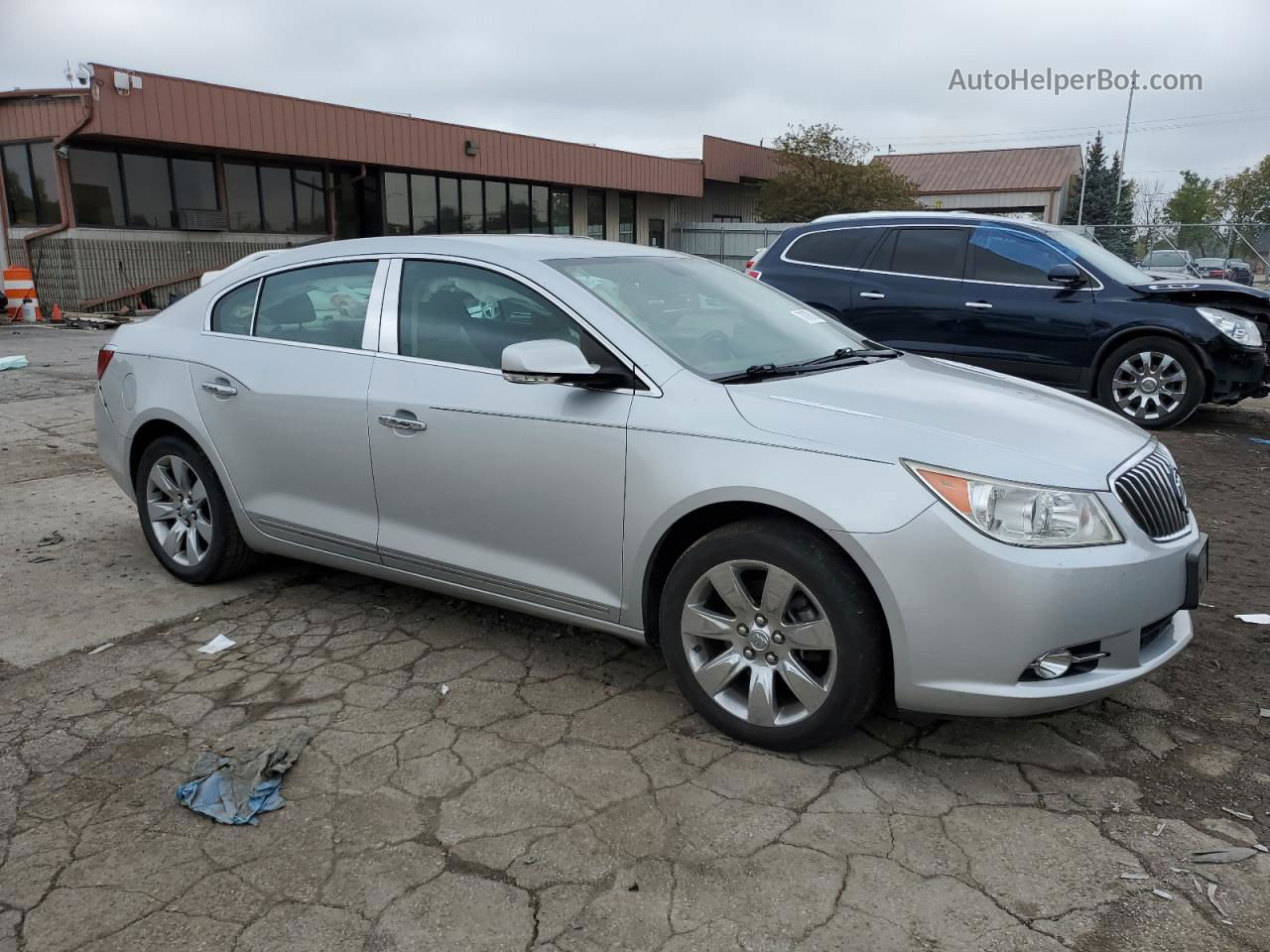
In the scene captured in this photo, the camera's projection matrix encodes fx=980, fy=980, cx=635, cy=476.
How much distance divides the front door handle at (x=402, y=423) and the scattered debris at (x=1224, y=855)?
275 centimetres

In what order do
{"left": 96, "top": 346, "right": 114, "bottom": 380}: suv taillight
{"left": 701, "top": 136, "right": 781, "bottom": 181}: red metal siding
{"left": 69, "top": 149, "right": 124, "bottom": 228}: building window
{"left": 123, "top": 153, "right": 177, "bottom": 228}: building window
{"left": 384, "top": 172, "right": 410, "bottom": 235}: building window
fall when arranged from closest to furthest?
{"left": 96, "top": 346, "right": 114, "bottom": 380}: suv taillight
{"left": 69, "top": 149, "right": 124, "bottom": 228}: building window
{"left": 123, "top": 153, "right": 177, "bottom": 228}: building window
{"left": 384, "top": 172, "right": 410, "bottom": 235}: building window
{"left": 701, "top": 136, "right": 781, "bottom": 181}: red metal siding

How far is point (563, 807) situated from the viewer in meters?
2.83

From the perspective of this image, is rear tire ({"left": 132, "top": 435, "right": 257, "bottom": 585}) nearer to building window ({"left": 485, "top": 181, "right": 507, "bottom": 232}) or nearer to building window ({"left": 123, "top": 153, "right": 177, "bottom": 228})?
building window ({"left": 123, "top": 153, "right": 177, "bottom": 228})

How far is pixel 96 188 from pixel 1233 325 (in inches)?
819

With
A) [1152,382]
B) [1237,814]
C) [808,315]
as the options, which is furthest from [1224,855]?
[1152,382]

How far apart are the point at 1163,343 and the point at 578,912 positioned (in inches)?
297

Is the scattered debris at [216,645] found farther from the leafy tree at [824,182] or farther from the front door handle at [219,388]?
the leafy tree at [824,182]

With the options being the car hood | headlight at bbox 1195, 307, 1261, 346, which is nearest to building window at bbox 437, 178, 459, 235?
headlight at bbox 1195, 307, 1261, 346

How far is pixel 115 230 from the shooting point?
2075 cm

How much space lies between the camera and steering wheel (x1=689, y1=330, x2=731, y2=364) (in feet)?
11.1

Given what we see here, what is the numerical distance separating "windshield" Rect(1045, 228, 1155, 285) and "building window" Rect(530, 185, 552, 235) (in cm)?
2324

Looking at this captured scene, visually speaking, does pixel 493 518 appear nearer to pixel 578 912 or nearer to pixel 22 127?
pixel 578 912

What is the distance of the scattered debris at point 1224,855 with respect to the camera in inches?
101

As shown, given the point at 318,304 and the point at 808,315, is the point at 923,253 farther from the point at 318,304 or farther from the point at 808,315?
the point at 318,304
